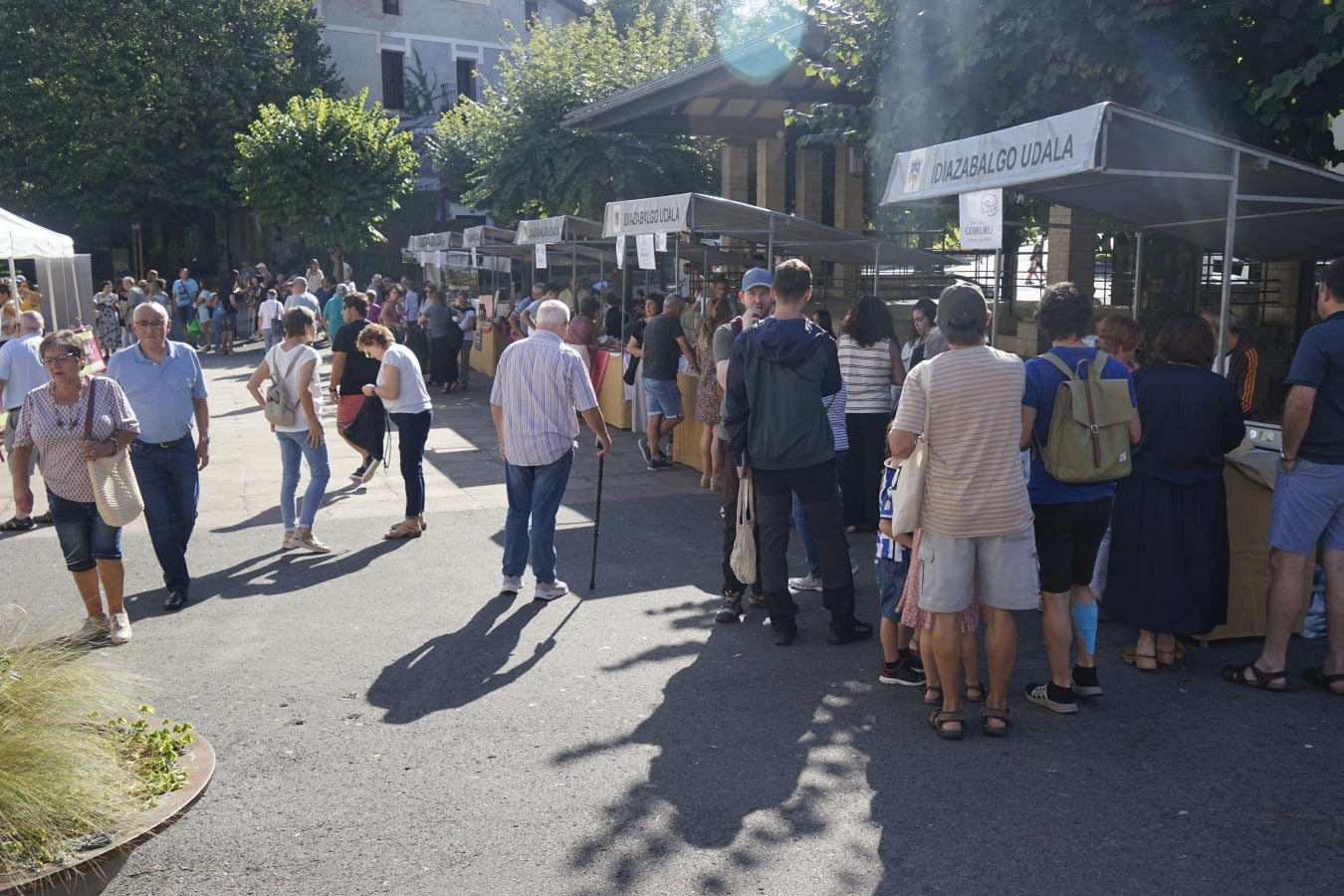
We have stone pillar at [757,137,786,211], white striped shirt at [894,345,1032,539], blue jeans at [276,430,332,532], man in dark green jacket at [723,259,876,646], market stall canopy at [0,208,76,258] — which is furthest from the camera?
stone pillar at [757,137,786,211]

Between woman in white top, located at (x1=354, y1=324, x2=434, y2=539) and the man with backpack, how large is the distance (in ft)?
16.3

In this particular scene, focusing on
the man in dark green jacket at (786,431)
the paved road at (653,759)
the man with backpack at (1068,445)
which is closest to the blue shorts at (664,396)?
the paved road at (653,759)

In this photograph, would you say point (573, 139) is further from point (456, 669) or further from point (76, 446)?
point (456, 669)

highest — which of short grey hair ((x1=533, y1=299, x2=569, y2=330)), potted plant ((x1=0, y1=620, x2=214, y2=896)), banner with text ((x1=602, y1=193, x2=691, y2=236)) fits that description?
banner with text ((x1=602, y1=193, x2=691, y2=236))

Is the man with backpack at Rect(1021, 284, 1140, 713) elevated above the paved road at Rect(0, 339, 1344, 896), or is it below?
above

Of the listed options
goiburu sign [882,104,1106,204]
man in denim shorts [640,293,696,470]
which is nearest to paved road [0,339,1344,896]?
goiburu sign [882,104,1106,204]

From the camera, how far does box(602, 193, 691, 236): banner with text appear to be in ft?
38.3

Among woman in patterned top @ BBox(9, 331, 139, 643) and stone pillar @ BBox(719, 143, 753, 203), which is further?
stone pillar @ BBox(719, 143, 753, 203)

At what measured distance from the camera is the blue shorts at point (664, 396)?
38.1 ft

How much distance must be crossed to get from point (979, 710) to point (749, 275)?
3.42 metres

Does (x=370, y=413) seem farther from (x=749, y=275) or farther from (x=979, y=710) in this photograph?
(x=979, y=710)

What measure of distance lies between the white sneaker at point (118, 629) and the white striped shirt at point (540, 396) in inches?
89.7

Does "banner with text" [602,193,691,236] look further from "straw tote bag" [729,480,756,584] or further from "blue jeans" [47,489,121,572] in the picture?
"blue jeans" [47,489,121,572]

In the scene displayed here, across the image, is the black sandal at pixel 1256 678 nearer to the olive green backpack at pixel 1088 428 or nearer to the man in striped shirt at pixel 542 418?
the olive green backpack at pixel 1088 428
